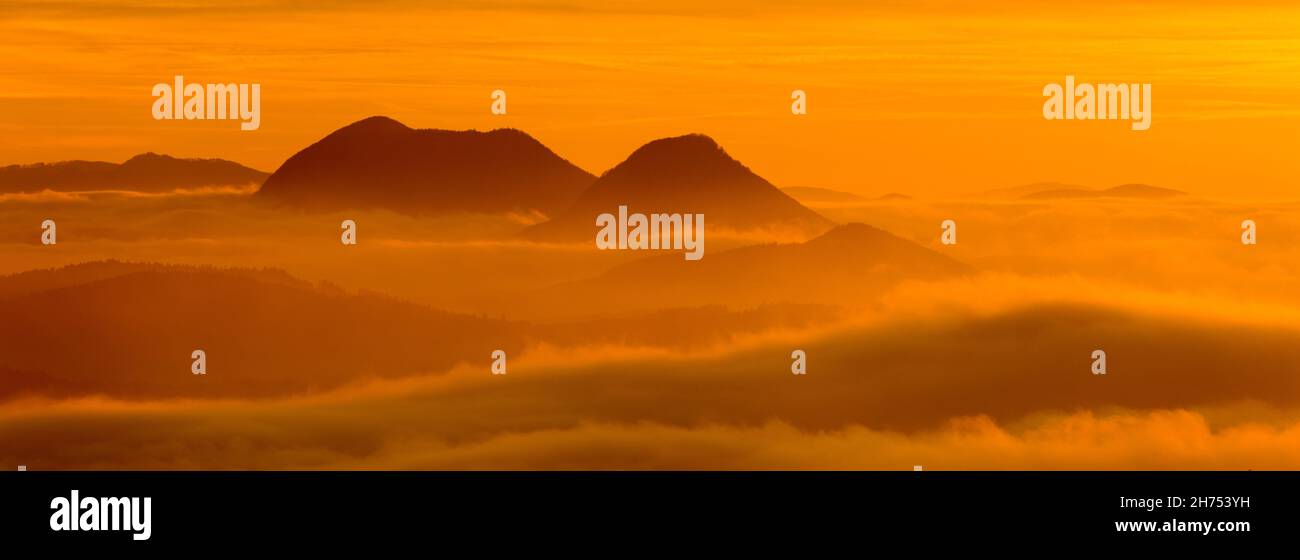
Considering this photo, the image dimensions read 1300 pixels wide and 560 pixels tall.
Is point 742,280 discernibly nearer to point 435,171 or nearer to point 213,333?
point 213,333

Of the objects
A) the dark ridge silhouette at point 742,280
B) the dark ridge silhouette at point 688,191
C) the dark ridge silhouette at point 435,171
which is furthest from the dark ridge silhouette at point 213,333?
the dark ridge silhouette at point 435,171

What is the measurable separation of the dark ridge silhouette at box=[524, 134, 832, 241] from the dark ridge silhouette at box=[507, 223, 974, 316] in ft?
5.07

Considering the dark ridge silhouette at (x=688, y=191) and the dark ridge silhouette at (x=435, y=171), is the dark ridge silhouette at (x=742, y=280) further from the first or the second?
the dark ridge silhouette at (x=435, y=171)

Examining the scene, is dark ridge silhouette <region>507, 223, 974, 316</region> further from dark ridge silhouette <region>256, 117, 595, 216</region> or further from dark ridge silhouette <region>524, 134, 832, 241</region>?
dark ridge silhouette <region>256, 117, 595, 216</region>

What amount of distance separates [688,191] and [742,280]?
21360mm

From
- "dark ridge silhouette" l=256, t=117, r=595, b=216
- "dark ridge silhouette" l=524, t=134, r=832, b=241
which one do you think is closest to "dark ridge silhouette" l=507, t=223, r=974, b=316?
"dark ridge silhouette" l=524, t=134, r=832, b=241

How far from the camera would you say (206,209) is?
4394 centimetres

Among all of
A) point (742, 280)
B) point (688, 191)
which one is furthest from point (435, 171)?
point (742, 280)

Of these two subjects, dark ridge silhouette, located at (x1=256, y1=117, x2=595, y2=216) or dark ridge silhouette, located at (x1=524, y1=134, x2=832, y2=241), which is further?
dark ridge silhouette, located at (x1=256, y1=117, x2=595, y2=216)

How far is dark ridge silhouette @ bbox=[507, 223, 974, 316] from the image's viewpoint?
27438 millimetres

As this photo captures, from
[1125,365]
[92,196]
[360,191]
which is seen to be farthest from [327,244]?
[360,191]

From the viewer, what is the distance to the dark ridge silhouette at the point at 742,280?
90.0 ft

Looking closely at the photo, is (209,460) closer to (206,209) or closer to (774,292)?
(774,292)

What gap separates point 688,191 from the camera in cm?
4991
